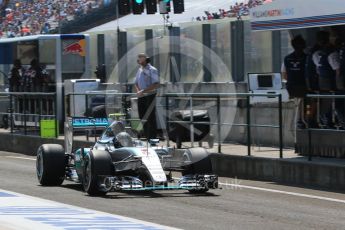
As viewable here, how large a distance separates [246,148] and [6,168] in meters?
4.83

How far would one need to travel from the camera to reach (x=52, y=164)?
14.8 meters

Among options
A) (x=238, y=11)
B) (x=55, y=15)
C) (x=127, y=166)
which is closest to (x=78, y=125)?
(x=127, y=166)

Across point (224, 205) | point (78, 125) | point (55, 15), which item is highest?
point (55, 15)

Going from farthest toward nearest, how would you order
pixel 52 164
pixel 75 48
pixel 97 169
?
pixel 75 48, pixel 52 164, pixel 97 169

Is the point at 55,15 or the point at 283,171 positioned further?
the point at 55,15

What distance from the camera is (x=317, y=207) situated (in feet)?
41.0

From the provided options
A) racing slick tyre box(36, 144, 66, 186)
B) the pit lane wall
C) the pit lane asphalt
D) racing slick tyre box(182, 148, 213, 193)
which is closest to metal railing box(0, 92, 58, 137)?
the pit lane wall

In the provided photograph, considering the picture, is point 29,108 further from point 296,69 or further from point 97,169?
point 97,169

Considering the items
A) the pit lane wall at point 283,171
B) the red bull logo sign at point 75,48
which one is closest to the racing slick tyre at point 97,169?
the pit lane wall at point 283,171

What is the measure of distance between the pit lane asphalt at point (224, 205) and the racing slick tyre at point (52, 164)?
0.20 meters

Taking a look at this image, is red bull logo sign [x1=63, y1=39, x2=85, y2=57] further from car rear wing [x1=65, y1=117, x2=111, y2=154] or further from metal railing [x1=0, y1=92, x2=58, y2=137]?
car rear wing [x1=65, y1=117, x2=111, y2=154]

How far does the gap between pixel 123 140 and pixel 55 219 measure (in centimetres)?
421

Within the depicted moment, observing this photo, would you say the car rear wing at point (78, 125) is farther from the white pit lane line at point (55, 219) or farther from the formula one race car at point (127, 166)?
the white pit lane line at point (55, 219)

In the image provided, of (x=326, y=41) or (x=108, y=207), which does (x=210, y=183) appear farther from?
(x=326, y=41)
